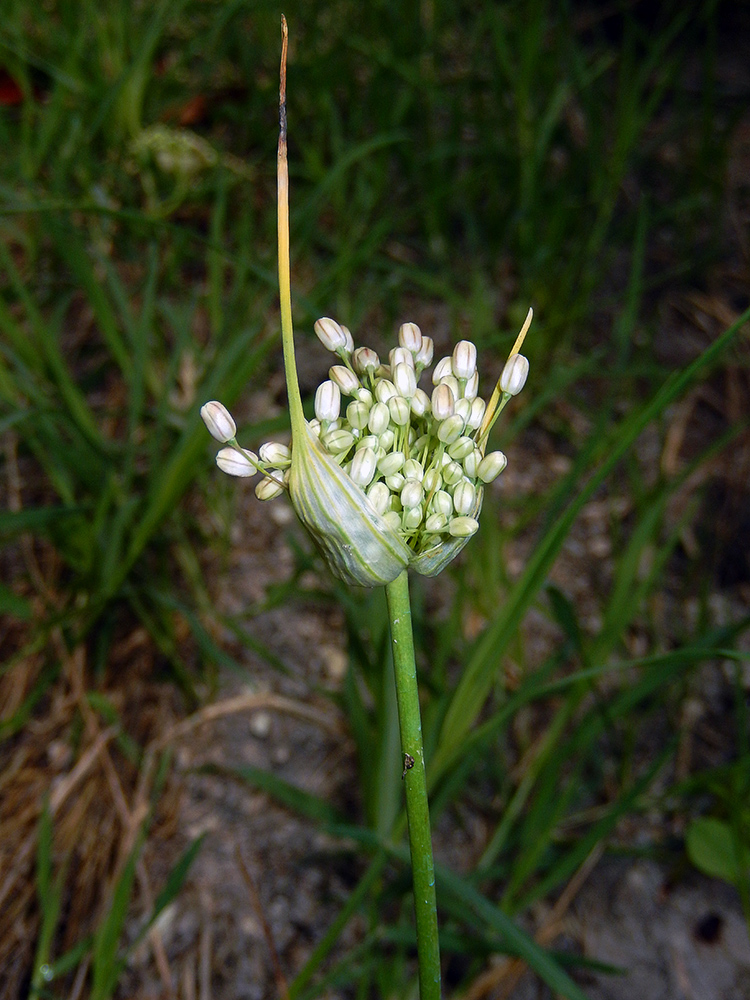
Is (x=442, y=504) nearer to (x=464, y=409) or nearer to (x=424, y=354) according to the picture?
(x=464, y=409)

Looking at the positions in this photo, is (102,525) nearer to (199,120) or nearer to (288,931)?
(288,931)

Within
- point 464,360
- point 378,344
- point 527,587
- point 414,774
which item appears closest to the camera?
point 414,774

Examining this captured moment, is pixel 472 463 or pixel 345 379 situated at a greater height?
pixel 345 379

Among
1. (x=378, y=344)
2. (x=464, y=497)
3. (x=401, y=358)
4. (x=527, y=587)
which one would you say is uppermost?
(x=401, y=358)

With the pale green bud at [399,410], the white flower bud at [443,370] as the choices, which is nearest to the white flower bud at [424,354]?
the white flower bud at [443,370]

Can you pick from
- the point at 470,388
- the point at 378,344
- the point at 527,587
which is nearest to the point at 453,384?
the point at 470,388

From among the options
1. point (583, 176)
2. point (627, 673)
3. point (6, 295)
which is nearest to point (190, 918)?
point (627, 673)

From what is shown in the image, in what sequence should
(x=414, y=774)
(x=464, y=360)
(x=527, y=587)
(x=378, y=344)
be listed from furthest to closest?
1. (x=378, y=344)
2. (x=527, y=587)
3. (x=464, y=360)
4. (x=414, y=774)

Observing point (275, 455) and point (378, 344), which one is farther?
point (378, 344)

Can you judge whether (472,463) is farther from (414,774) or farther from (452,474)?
(414,774)
